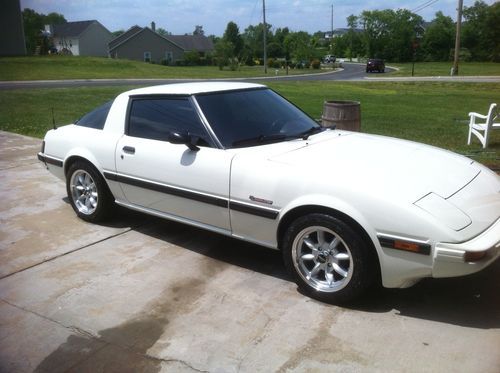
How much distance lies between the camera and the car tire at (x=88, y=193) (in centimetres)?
482

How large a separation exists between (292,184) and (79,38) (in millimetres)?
71291

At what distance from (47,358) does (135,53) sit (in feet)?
247

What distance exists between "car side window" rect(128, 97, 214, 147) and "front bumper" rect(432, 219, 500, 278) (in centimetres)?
188

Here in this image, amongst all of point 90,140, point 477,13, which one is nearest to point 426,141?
point 90,140

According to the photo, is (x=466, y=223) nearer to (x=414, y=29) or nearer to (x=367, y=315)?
(x=367, y=315)

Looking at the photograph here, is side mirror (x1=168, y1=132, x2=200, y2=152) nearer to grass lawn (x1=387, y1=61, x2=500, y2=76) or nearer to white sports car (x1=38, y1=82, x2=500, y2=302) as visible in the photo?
white sports car (x1=38, y1=82, x2=500, y2=302)

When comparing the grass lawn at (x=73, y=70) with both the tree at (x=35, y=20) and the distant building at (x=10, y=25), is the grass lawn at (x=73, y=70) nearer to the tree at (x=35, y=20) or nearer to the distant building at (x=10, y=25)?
the tree at (x=35, y=20)

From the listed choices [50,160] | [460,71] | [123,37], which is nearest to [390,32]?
[123,37]

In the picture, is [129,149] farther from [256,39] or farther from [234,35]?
[256,39]

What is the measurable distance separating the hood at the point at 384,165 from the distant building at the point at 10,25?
435 cm

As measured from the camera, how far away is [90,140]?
4.80 meters

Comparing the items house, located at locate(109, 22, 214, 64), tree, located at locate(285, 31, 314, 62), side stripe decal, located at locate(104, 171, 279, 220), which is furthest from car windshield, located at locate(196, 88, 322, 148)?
tree, located at locate(285, 31, 314, 62)

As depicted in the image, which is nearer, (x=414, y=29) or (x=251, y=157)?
(x=251, y=157)

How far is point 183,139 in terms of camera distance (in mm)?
3840
